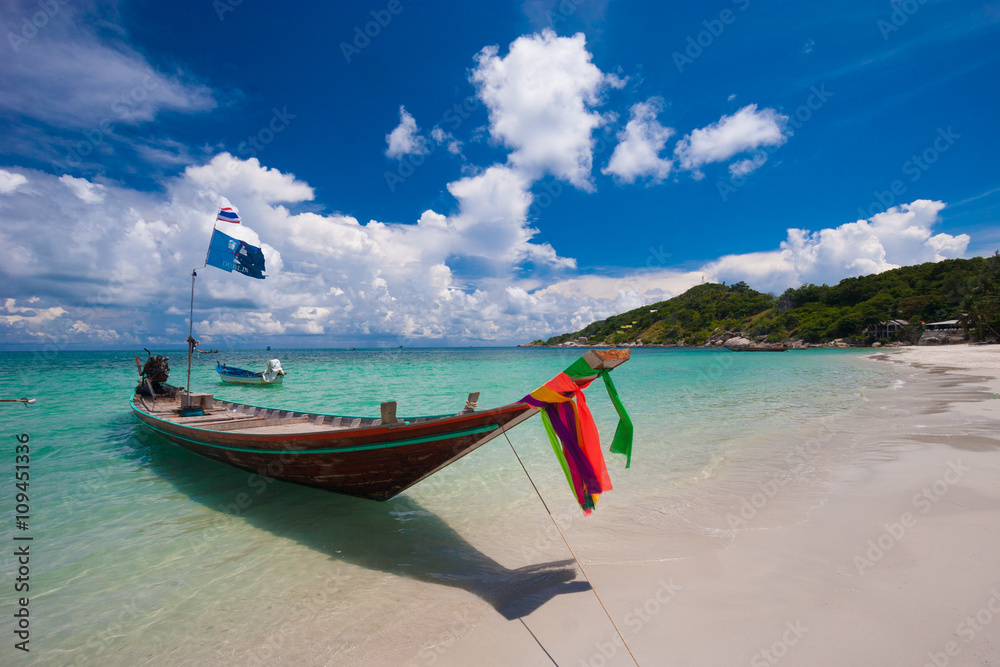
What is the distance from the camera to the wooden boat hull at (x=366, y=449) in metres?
4.21

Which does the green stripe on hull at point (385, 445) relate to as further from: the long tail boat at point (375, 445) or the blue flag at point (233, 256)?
the blue flag at point (233, 256)

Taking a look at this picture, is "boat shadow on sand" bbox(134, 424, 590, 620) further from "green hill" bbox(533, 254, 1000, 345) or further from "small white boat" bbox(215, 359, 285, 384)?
"green hill" bbox(533, 254, 1000, 345)

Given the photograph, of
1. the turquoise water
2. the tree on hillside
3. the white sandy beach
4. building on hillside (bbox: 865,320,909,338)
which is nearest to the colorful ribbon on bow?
the white sandy beach

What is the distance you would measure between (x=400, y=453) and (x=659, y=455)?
614 centimetres

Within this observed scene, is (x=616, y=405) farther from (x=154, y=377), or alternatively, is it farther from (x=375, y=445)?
(x=154, y=377)

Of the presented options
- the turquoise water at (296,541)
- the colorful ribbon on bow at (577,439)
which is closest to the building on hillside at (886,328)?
the turquoise water at (296,541)

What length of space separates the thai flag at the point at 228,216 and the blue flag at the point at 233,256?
391 mm

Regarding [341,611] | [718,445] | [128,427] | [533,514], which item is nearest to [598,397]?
[718,445]

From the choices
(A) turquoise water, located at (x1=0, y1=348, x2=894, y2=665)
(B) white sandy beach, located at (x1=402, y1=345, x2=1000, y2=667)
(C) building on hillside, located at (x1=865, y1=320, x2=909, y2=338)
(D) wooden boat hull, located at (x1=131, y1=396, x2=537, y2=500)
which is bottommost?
(A) turquoise water, located at (x1=0, y1=348, x2=894, y2=665)

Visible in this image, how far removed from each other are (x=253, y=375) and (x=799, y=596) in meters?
29.3

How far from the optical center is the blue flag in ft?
30.7

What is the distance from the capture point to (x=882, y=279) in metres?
85.4

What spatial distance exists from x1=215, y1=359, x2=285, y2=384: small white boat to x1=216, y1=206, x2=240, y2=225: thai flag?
18458 mm

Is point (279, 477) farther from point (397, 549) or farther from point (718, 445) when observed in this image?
point (718, 445)
